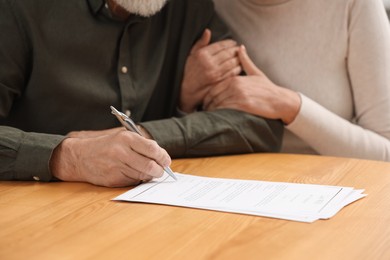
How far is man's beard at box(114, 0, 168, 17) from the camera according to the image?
157 centimetres

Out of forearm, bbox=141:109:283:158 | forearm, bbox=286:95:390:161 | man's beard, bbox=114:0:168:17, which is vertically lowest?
forearm, bbox=286:95:390:161

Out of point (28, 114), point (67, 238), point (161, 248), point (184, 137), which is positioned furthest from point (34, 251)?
point (28, 114)

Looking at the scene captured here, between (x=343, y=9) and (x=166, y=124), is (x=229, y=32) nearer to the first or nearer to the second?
(x=343, y=9)

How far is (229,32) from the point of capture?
1.85 m

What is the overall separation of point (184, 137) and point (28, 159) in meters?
0.39

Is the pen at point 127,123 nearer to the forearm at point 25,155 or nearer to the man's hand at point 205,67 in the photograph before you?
the forearm at point 25,155

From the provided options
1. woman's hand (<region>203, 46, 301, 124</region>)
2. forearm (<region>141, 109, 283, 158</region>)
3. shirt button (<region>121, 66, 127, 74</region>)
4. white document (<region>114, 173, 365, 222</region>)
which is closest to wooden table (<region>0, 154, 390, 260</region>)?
white document (<region>114, 173, 365, 222</region>)

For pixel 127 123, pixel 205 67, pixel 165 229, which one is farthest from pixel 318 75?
pixel 165 229

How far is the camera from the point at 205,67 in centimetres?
173

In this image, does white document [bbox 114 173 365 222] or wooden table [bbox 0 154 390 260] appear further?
white document [bbox 114 173 365 222]

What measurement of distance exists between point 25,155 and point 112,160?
0.21 m

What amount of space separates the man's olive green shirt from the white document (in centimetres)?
26

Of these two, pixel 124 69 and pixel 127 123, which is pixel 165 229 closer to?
pixel 127 123

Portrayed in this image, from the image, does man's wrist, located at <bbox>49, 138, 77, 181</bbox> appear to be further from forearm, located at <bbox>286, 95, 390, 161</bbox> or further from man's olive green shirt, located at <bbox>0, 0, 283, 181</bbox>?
forearm, located at <bbox>286, 95, 390, 161</bbox>
